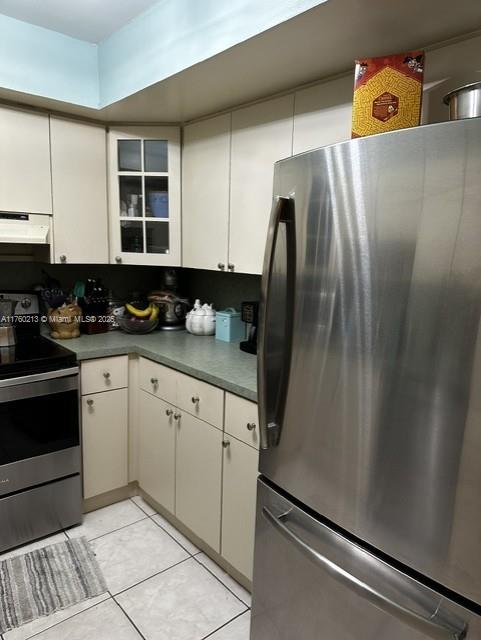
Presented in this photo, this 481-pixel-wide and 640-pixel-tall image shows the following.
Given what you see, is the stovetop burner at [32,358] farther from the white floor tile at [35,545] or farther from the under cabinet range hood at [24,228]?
the white floor tile at [35,545]

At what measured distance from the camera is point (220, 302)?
8.80 ft

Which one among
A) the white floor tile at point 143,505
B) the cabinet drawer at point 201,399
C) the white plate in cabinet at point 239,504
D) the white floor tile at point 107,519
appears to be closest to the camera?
the white plate in cabinet at point 239,504

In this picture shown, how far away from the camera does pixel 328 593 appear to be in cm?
105

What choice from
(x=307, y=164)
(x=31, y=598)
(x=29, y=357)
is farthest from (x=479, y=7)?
(x=31, y=598)

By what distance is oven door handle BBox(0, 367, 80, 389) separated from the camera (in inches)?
71.2

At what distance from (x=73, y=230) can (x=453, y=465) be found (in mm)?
2122

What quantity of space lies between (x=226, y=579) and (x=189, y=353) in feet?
3.30

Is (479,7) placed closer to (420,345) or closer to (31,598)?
(420,345)

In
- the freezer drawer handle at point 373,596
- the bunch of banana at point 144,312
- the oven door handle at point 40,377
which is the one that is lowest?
the freezer drawer handle at point 373,596

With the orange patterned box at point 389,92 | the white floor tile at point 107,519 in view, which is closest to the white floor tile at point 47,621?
the white floor tile at point 107,519

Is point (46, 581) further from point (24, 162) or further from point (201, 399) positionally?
point (24, 162)

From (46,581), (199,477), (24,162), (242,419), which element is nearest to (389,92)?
(242,419)

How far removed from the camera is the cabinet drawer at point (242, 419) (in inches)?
63.1

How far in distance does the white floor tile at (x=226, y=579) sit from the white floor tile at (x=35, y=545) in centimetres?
69
